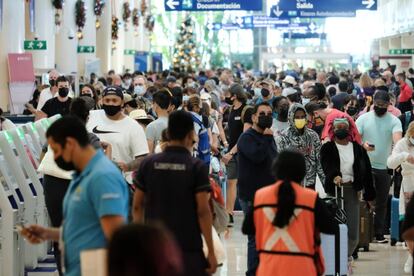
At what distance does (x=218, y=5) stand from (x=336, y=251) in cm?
2630

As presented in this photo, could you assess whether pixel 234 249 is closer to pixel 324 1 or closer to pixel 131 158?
pixel 131 158

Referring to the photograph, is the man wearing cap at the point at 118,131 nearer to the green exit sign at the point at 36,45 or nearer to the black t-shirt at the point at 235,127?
the black t-shirt at the point at 235,127

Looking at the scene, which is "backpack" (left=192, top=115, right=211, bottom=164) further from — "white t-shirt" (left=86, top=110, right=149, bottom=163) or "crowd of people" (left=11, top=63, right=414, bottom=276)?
"white t-shirt" (left=86, top=110, right=149, bottom=163)

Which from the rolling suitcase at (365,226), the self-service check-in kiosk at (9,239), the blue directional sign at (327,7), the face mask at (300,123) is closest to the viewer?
the self-service check-in kiosk at (9,239)

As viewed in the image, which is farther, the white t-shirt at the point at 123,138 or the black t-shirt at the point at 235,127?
the black t-shirt at the point at 235,127

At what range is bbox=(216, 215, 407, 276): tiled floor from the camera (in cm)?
1273

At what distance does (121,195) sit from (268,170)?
486 centimetres

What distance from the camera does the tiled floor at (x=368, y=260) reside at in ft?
41.8

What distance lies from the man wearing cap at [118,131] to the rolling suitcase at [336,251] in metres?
1.72

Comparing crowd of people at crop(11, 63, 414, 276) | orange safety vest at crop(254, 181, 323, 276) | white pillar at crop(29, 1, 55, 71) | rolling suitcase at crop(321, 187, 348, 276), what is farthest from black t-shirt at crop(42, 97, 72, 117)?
white pillar at crop(29, 1, 55, 71)

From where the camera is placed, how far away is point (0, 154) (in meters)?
11.9

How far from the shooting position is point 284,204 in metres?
7.45

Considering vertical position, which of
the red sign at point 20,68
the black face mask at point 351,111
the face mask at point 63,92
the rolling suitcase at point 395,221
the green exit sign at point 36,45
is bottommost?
the rolling suitcase at point 395,221

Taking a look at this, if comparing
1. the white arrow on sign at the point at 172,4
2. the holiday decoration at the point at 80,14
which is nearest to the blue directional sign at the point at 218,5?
the white arrow on sign at the point at 172,4
